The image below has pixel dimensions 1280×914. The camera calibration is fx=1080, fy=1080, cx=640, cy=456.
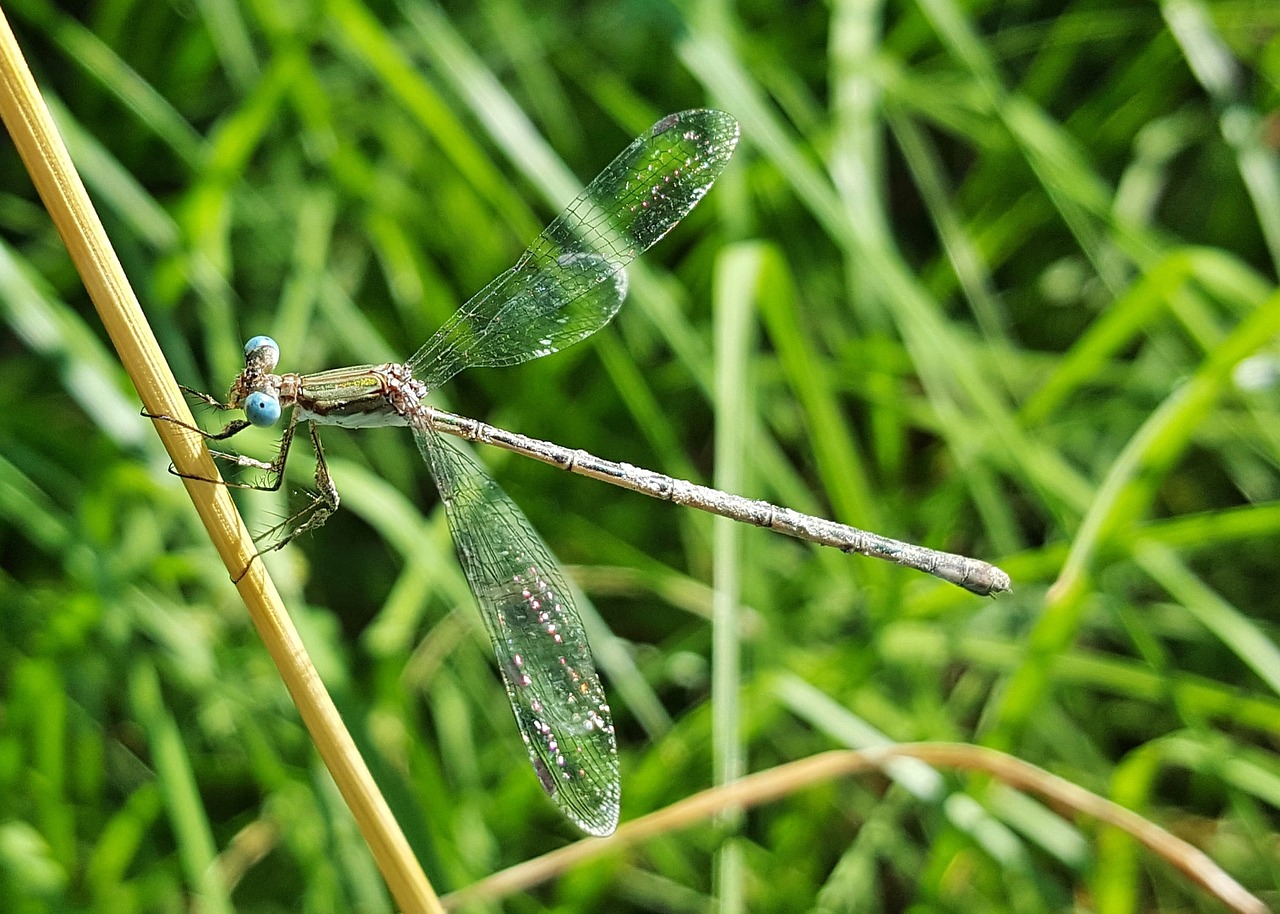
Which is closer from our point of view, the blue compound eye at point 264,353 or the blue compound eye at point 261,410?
the blue compound eye at point 261,410

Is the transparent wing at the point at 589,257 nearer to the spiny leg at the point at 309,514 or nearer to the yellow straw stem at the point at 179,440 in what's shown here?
the spiny leg at the point at 309,514

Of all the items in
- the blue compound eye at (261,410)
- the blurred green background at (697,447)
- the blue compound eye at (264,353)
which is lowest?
the blurred green background at (697,447)

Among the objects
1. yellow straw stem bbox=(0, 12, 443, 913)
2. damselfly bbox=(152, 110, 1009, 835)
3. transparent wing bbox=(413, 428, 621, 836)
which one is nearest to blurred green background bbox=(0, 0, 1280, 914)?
damselfly bbox=(152, 110, 1009, 835)

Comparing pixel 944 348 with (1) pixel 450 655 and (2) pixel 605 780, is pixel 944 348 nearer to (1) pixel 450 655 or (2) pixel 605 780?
(2) pixel 605 780

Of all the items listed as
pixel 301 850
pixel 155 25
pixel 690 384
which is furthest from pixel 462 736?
pixel 155 25

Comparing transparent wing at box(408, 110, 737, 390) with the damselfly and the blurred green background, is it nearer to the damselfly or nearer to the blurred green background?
the damselfly

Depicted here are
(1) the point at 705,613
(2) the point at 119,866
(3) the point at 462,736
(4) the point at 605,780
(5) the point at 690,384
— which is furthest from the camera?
(5) the point at 690,384

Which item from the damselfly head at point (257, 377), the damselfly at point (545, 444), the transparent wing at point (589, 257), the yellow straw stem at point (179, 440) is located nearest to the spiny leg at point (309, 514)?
the damselfly at point (545, 444)
